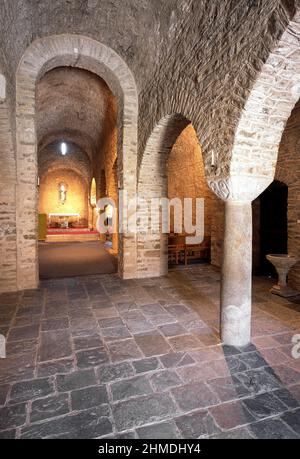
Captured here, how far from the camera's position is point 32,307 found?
4.87 metres

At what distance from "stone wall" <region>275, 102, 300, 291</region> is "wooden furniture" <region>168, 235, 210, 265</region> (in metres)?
3.25

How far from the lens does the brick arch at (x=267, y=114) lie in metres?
2.84

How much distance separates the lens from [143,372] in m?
2.92

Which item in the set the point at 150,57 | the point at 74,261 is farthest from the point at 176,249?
the point at 150,57

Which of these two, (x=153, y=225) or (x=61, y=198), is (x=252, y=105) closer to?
(x=153, y=225)

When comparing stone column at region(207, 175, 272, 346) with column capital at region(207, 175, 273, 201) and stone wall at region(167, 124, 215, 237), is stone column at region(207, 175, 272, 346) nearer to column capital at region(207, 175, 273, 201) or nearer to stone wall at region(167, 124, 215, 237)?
column capital at region(207, 175, 273, 201)

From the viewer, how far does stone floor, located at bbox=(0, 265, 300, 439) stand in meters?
2.20

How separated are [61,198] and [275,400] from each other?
73.1 ft

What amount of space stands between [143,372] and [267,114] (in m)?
3.24

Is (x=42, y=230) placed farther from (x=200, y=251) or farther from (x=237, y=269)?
(x=237, y=269)

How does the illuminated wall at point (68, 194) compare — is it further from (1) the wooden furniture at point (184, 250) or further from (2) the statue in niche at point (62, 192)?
(1) the wooden furniture at point (184, 250)

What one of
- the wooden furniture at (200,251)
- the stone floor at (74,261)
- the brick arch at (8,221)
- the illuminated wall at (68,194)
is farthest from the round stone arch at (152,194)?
the illuminated wall at (68,194)

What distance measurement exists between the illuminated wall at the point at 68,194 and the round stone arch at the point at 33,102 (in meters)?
16.4

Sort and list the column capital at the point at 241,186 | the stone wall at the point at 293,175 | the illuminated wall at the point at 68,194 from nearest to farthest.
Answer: the column capital at the point at 241,186 → the stone wall at the point at 293,175 → the illuminated wall at the point at 68,194
